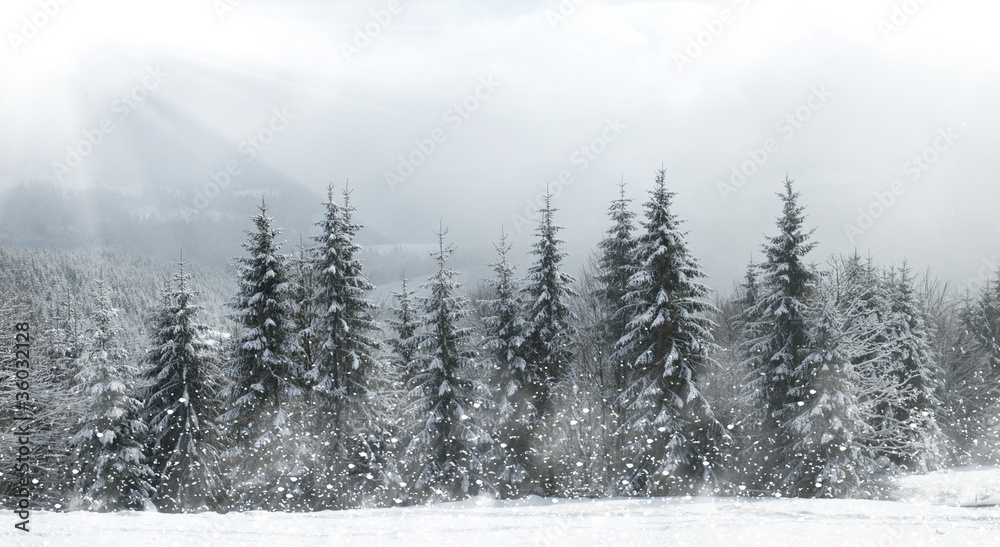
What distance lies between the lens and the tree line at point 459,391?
64.2 feet

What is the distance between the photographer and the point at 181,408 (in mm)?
21969

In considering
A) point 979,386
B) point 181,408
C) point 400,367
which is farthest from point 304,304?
point 979,386

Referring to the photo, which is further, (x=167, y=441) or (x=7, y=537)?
(x=167, y=441)

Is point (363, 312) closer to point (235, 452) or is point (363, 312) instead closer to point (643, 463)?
point (235, 452)

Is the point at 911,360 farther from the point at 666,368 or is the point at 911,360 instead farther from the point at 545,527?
the point at 545,527

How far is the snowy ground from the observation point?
8.71 meters

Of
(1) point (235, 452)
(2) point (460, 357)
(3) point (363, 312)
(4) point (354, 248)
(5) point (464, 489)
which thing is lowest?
(5) point (464, 489)

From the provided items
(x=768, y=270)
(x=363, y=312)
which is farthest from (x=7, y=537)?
(x=768, y=270)

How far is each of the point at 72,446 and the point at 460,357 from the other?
15865mm

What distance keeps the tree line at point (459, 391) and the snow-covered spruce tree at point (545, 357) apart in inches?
3.0

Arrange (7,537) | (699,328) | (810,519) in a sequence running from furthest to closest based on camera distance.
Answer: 1. (699,328)
2. (810,519)
3. (7,537)

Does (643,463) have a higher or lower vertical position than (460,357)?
lower

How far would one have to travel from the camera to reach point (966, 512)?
10336mm

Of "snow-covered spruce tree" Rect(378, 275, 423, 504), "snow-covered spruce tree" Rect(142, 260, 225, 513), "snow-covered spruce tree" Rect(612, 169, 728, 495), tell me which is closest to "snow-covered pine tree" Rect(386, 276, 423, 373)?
"snow-covered spruce tree" Rect(378, 275, 423, 504)
